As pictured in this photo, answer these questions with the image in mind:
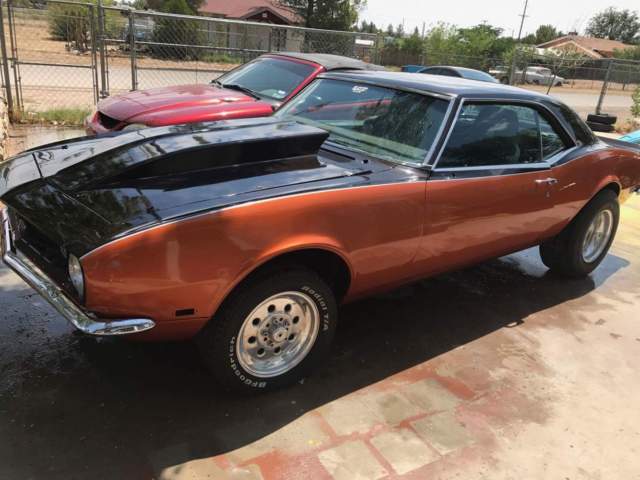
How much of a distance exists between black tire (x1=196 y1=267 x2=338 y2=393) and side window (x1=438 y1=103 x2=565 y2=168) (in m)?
1.17

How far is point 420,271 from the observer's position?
353 centimetres

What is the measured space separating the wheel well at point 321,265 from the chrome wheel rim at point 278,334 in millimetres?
159

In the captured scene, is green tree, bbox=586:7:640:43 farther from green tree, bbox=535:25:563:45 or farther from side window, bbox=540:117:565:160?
A: side window, bbox=540:117:565:160

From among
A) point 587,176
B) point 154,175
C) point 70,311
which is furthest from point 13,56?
point 587,176

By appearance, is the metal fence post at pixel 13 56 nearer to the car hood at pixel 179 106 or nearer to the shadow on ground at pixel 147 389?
the car hood at pixel 179 106

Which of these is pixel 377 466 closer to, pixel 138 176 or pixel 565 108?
pixel 138 176

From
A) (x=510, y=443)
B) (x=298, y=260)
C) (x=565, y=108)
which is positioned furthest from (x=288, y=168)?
(x=565, y=108)

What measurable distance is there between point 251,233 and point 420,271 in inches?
54.1

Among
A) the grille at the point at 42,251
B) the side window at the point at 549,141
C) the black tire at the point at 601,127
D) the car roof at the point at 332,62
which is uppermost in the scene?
the car roof at the point at 332,62

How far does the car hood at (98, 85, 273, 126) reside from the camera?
5902 millimetres

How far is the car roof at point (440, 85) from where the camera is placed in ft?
12.1

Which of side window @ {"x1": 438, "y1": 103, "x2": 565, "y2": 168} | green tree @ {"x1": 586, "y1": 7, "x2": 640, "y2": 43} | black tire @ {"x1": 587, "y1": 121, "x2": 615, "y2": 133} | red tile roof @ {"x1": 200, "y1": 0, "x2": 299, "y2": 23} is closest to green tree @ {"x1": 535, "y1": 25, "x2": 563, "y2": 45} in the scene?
green tree @ {"x1": 586, "y1": 7, "x2": 640, "y2": 43}

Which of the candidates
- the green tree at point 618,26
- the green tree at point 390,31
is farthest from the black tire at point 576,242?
the green tree at point 618,26

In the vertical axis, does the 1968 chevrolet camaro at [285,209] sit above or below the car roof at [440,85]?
below
